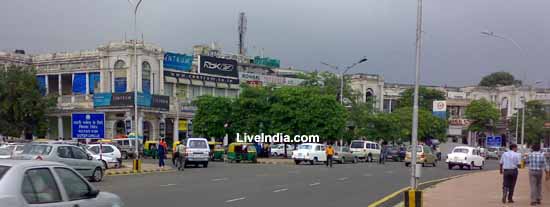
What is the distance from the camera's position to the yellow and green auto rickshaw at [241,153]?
5044cm

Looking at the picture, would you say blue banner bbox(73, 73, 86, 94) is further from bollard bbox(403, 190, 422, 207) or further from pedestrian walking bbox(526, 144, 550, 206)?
bollard bbox(403, 190, 422, 207)

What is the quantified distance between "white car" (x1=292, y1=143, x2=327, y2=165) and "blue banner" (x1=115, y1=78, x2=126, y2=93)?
76.8 feet

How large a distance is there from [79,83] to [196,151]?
3143 centimetres

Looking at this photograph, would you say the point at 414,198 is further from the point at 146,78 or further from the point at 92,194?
the point at 146,78

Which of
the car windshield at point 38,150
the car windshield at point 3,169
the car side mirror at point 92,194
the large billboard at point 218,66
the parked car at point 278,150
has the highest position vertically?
the large billboard at point 218,66

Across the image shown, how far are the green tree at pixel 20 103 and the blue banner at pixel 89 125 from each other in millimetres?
26198

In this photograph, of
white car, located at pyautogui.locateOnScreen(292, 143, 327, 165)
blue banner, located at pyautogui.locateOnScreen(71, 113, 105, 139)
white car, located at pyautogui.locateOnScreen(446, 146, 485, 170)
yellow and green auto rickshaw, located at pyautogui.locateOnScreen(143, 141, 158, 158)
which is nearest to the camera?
blue banner, located at pyautogui.locateOnScreen(71, 113, 105, 139)

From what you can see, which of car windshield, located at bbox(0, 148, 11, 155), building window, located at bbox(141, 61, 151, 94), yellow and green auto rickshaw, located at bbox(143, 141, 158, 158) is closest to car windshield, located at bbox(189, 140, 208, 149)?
car windshield, located at bbox(0, 148, 11, 155)

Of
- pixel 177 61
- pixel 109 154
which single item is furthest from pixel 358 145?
pixel 109 154

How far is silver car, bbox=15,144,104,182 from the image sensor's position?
2359 centimetres

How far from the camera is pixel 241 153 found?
166 feet

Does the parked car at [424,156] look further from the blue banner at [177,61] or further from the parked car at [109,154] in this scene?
the blue banner at [177,61]

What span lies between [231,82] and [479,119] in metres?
37.7

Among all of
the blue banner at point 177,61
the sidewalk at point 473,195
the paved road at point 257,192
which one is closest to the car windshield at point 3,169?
the paved road at point 257,192
